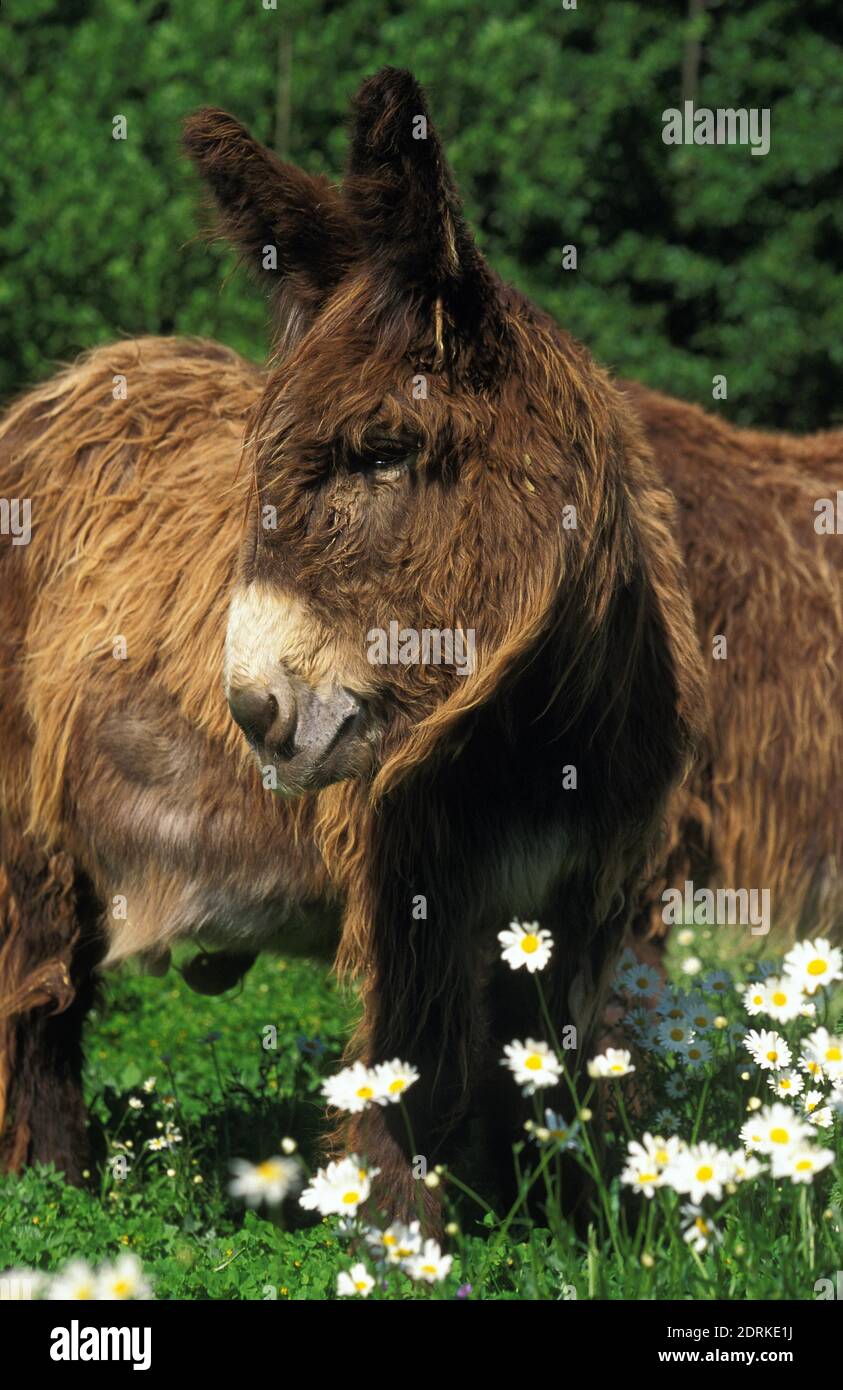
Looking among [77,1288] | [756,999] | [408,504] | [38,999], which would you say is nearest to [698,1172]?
[756,999]

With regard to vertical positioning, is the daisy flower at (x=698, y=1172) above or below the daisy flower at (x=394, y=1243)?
above

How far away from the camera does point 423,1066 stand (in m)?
2.99

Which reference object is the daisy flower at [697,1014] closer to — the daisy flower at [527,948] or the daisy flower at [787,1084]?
the daisy flower at [787,1084]

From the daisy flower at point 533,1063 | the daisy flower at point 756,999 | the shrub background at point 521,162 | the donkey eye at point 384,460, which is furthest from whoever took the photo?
the shrub background at point 521,162

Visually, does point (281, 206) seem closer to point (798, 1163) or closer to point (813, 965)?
point (813, 965)

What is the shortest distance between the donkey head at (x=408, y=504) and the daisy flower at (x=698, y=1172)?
757 millimetres

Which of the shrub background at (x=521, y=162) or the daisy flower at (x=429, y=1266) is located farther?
the shrub background at (x=521, y=162)

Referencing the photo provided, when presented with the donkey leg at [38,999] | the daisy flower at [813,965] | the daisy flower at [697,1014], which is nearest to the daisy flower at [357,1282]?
the daisy flower at [813,965]

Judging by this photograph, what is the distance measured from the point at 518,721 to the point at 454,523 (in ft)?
1.35

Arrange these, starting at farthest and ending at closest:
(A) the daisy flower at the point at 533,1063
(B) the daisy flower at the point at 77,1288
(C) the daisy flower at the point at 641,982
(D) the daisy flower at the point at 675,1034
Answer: (C) the daisy flower at the point at 641,982, (D) the daisy flower at the point at 675,1034, (A) the daisy flower at the point at 533,1063, (B) the daisy flower at the point at 77,1288

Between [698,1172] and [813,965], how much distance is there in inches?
24.6

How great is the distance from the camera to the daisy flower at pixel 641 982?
11.3 ft

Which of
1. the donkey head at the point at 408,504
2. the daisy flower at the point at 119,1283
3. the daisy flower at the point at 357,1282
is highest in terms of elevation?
the donkey head at the point at 408,504

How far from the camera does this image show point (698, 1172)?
2.28 metres
